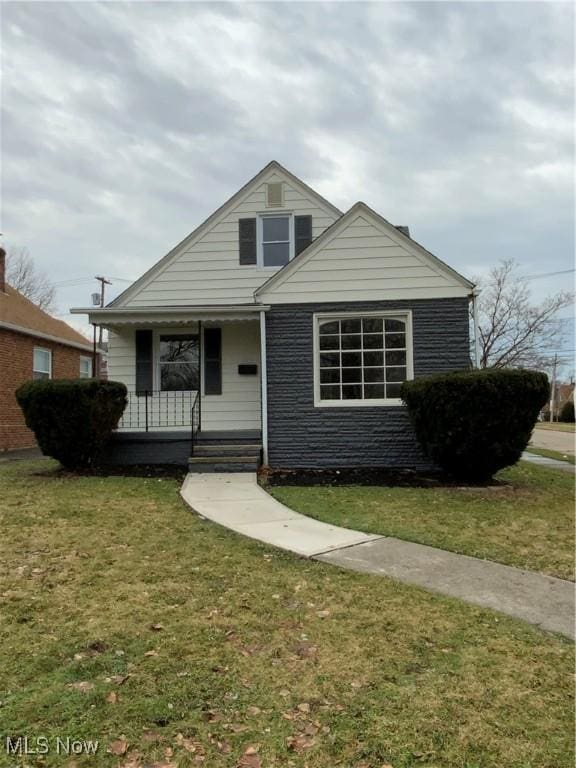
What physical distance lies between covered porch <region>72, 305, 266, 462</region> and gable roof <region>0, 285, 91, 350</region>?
21.6 feet

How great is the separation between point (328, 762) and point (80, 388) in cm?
768

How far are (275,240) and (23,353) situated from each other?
9.92m

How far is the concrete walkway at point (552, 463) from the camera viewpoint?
38.7 ft

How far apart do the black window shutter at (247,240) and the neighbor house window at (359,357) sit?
2.94 m

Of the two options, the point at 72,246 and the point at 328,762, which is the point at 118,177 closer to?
the point at 72,246

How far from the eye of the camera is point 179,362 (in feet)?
37.9

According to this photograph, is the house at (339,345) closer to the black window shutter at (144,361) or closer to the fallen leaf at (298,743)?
the black window shutter at (144,361)

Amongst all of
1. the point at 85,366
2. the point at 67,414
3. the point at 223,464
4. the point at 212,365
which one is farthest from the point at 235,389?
the point at 85,366

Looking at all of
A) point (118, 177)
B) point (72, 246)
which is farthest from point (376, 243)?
point (72, 246)

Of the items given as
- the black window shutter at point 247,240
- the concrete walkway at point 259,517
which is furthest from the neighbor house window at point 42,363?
the concrete walkway at point 259,517

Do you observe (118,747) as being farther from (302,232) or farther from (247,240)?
(302,232)

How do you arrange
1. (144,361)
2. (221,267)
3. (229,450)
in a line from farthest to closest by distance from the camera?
1. (221,267)
2. (144,361)
3. (229,450)

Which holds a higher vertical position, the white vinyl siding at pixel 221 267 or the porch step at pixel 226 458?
the white vinyl siding at pixel 221 267

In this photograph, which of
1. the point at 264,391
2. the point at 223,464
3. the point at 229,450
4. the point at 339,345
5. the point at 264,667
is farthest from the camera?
the point at 339,345
